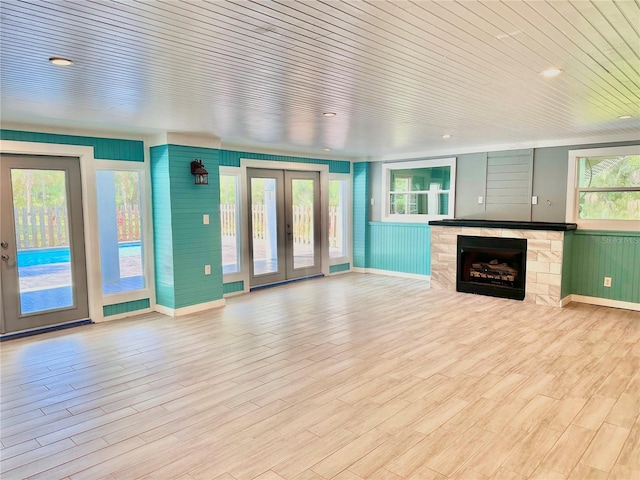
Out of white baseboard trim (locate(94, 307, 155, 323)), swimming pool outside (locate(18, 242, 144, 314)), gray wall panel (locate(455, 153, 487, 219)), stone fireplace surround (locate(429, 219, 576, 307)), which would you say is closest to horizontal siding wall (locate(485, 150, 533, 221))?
gray wall panel (locate(455, 153, 487, 219))

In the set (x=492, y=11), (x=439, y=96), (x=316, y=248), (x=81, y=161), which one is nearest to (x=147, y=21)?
(x=492, y=11)

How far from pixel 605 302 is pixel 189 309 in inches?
223

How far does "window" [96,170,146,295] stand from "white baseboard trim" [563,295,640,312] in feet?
19.9

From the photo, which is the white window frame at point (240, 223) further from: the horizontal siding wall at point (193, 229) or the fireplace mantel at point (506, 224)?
the fireplace mantel at point (506, 224)

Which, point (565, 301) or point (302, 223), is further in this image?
point (302, 223)

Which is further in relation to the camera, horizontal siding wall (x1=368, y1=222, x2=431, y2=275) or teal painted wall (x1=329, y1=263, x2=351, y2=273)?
teal painted wall (x1=329, y1=263, x2=351, y2=273)

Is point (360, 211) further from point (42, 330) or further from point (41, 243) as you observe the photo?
point (42, 330)

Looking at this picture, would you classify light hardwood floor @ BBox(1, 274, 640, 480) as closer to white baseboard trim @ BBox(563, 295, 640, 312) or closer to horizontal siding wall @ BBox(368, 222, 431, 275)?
white baseboard trim @ BBox(563, 295, 640, 312)

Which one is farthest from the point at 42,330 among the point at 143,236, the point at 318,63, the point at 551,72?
the point at 551,72

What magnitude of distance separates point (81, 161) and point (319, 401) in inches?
158

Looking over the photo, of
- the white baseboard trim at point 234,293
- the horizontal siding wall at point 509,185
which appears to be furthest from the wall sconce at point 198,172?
the horizontal siding wall at point 509,185

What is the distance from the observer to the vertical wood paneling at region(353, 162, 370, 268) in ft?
27.8

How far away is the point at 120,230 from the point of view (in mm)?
5473

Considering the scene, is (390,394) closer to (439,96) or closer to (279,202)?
(439,96)
